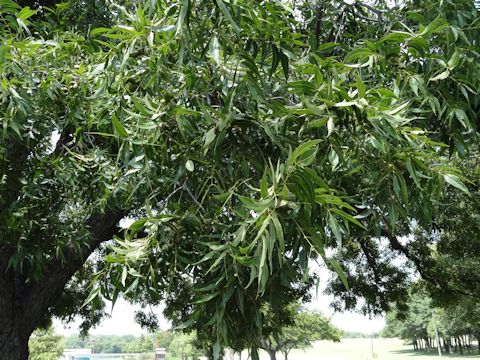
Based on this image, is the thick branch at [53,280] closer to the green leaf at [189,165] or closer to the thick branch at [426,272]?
the green leaf at [189,165]

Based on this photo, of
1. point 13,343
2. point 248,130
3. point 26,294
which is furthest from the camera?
point 26,294

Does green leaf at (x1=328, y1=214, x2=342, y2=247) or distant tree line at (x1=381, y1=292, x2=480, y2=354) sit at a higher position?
green leaf at (x1=328, y1=214, x2=342, y2=247)

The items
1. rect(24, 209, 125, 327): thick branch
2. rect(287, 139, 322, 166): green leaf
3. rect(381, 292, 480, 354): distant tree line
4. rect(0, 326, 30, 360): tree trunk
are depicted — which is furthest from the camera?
rect(381, 292, 480, 354): distant tree line

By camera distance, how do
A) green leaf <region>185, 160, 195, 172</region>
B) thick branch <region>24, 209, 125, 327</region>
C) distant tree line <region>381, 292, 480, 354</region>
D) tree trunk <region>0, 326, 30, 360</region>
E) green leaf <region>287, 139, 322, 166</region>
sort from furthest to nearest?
distant tree line <region>381, 292, 480, 354</region>
thick branch <region>24, 209, 125, 327</region>
tree trunk <region>0, 326, 30, 360</region>
green leaf <region>185, 160, 195, 172</region>
green leaf <region>287, 139, 322, 166</region>

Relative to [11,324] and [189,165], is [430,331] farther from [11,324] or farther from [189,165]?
[189,165]

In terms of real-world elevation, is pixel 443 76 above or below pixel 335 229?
above

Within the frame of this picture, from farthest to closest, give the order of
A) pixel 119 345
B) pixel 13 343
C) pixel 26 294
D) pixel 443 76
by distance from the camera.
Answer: pixel 119 345, pixel 26 294, pixel 13 343, pixel 443 76

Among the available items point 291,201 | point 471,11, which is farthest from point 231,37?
point 471,11

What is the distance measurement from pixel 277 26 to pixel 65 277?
12.7ft

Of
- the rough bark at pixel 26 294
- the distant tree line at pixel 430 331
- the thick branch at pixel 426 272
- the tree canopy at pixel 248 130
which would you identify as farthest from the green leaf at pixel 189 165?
the distant tree line at pixel 430 331

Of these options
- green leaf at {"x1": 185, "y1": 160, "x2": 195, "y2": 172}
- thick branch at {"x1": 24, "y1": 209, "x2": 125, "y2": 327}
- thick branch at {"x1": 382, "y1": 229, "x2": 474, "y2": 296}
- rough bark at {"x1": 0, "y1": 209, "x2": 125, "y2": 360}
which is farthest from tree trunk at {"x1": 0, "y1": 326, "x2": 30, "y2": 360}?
thick branch at {"x1": 382, "y1": 229, "x2": 474, "y2": 296}

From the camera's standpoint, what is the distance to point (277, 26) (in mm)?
1418

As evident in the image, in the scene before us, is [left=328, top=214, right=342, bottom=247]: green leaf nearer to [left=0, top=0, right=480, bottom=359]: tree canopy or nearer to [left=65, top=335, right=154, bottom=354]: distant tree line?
[left=0, top=0, right=480, bottom=359]: tree canopy

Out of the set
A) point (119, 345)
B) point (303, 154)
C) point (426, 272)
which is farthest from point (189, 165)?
point (119, 345)
